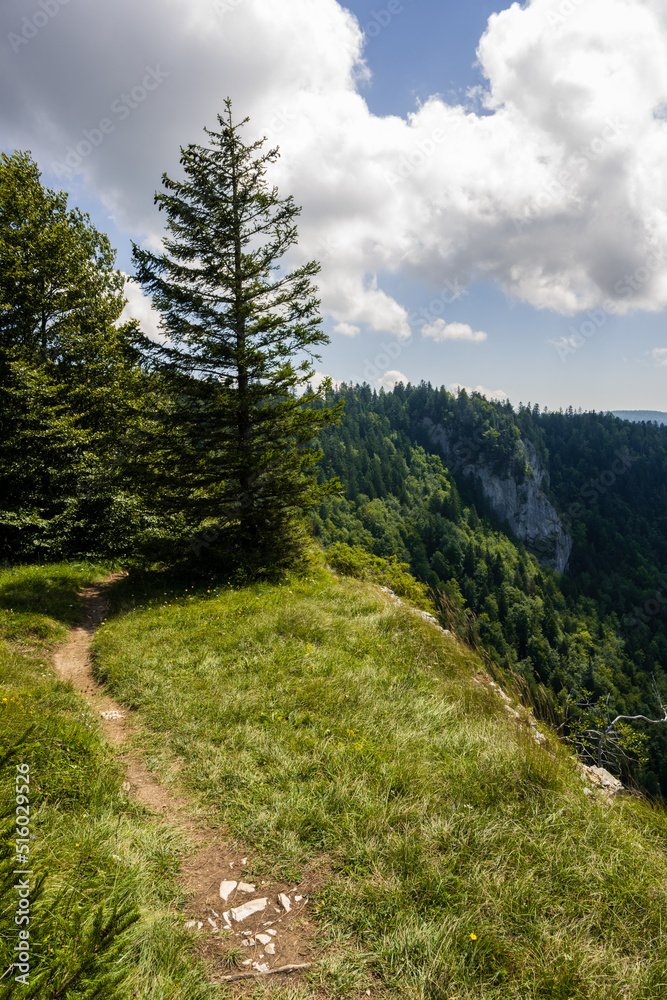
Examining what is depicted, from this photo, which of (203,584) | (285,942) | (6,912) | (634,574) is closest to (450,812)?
(285,942)

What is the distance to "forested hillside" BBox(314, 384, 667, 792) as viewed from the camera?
94.6 metres

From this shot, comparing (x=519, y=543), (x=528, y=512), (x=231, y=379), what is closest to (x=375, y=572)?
(x=231, y=379)

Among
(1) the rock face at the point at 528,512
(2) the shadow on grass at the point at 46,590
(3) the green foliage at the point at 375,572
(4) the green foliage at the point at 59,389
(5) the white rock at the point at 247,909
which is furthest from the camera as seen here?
(1) the rock face at the point at 528,512

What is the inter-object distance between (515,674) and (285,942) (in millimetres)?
4693

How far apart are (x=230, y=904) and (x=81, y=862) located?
4.09 ft

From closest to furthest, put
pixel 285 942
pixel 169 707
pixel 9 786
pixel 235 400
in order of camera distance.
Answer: pixel 285 942
pixel 9 786
pixel 169 707
pixel 235 400

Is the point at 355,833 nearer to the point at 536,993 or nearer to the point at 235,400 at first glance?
the point at 536,993

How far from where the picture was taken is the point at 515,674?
6.37 meters

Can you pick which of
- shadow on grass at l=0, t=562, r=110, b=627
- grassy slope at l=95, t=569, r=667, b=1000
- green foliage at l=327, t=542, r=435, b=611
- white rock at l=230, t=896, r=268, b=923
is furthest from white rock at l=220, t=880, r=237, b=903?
green foliage at l=327, t=542, r=435, b=611

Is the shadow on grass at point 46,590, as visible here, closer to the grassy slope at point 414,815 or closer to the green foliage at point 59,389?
the green foliage at point 59,389

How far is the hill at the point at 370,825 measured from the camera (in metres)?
2.78

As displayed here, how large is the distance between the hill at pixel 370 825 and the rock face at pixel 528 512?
17339cm

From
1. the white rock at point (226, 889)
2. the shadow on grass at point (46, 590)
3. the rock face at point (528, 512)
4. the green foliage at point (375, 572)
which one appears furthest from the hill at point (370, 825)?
the rock face at point (528, 512)

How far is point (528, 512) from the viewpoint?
16812 cm
